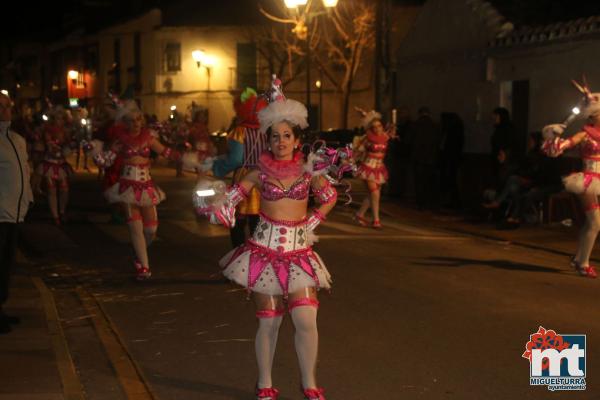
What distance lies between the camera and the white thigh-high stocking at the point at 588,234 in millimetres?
10914

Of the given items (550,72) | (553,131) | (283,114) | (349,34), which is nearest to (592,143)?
(553,131)

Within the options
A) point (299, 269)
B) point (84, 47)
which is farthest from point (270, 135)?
point (84, 47)

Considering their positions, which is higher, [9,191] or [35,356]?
[9,191]

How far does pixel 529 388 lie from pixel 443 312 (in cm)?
248

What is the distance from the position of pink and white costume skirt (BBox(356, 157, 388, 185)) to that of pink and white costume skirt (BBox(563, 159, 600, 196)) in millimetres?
4965

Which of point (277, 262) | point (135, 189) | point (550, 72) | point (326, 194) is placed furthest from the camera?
point (550, 72)

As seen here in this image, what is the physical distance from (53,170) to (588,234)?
9321 millimetres

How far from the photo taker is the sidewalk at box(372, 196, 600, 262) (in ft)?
45.9

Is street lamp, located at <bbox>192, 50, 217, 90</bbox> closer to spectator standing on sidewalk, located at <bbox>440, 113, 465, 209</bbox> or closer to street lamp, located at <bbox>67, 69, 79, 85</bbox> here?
street lamp, located at <bbox>67, 69, 79, 85</bbox>

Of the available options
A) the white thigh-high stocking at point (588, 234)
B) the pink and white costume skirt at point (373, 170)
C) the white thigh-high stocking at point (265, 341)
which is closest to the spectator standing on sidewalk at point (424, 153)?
the pink and white costume skirt at point (373, 170)

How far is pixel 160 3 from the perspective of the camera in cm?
5434

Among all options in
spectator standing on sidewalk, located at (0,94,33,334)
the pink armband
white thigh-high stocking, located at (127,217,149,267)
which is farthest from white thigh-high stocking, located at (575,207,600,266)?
spectator standing on sidewalk, located at (0,94,33,334)

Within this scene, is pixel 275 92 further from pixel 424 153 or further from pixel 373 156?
pixel 424 153

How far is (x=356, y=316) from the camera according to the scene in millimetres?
8852
